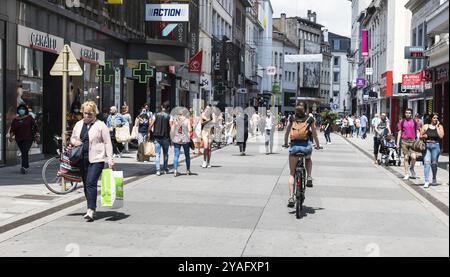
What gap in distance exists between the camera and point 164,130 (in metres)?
16.9

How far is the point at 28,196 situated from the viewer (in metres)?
11.9

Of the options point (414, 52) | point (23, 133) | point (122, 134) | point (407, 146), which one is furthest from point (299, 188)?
point (414, 52)

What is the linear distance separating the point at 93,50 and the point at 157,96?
34.2 feet

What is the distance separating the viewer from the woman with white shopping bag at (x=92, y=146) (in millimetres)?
9586

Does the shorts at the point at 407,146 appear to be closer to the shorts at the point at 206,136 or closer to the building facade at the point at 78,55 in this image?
the shorts at the point at 206,136

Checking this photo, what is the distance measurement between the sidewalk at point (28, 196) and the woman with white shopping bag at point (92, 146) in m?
0.93

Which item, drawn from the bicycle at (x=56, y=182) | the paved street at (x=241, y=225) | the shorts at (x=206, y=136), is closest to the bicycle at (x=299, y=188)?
the paved street at (x=241, y=225)

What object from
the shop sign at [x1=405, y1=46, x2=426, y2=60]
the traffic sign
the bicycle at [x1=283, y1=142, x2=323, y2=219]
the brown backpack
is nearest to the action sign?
the shop sign at [x1=405, y1=46, x2=426, y2=60]

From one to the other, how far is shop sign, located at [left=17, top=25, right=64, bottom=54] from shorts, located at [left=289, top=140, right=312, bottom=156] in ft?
33.9

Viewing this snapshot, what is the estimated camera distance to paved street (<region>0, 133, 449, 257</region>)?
24.8ft

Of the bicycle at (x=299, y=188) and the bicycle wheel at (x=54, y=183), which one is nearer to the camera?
the bicycle at (x=299, y=188)

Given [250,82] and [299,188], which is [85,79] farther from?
[250,82]
